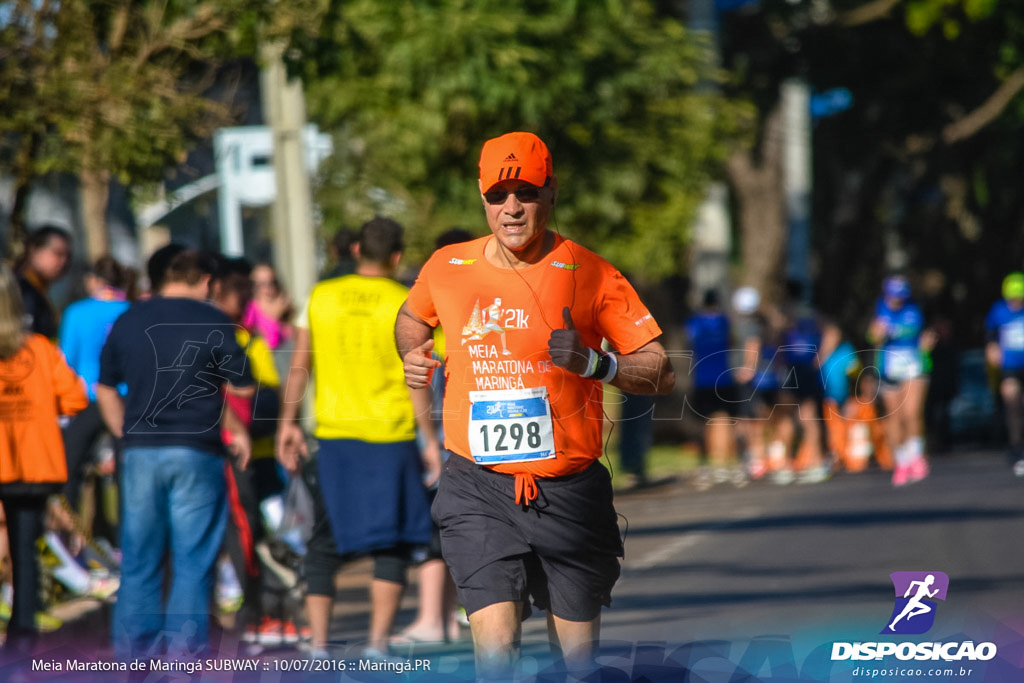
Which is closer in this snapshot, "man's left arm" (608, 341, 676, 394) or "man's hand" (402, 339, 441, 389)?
"man's left arm" (608, 341, 676, 394)

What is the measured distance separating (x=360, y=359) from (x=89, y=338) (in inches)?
92.8

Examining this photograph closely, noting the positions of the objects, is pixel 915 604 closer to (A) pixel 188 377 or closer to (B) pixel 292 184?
(A) pixel 188 377

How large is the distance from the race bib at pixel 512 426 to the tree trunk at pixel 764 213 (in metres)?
19.6

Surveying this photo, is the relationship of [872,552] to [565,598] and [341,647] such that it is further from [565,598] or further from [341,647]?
[565,598]

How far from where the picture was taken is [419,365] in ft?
17.4

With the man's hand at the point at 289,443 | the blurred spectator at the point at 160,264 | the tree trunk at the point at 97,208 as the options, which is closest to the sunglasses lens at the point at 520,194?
the blurred spectator at the point at 160,264

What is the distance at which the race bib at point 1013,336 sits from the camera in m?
16.4

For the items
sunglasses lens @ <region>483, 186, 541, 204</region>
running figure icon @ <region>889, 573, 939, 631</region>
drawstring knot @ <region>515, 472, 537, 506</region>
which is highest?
sunglasses lens @ <region>483, 186, 541, 204</region>

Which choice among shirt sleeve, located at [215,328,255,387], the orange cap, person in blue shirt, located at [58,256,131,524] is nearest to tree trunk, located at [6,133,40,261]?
person in blue shirt, located at [58,256,131,524]

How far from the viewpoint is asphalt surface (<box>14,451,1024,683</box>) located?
666cm

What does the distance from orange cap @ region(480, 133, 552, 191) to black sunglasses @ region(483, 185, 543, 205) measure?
0.9 inches

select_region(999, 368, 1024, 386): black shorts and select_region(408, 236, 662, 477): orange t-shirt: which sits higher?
select_region(408, 236, 662, 477): orange t-shirt

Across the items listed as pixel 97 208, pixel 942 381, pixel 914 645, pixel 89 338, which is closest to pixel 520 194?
pixel 914 645

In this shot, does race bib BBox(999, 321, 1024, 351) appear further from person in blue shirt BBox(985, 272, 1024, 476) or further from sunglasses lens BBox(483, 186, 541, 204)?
sunglasses lens BBox(483, 186, 541, 204)
